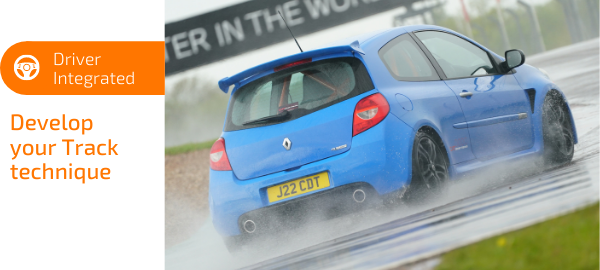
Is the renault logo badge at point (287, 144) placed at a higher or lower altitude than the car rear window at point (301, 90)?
lower

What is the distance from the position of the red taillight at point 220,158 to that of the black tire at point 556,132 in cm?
308

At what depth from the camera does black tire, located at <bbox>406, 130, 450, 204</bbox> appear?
187 inches

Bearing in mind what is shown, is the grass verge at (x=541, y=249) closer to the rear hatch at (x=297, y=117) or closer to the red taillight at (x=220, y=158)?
the rear hatch at (x=297, y=117)

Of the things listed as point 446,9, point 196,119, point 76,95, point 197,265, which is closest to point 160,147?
point 76,95

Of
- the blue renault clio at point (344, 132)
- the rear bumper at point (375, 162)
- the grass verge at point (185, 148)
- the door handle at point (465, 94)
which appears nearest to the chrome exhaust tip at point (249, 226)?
the blue renault clio at point (344, 132)

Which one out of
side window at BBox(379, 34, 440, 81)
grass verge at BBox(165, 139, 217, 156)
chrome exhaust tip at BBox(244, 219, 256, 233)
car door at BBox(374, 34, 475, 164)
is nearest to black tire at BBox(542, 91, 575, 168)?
car door at BBox(374, 34, 475, 164)

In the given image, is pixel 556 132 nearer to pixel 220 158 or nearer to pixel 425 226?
pixel 425 226

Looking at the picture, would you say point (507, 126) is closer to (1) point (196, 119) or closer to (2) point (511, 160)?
(2) point (511, 160)

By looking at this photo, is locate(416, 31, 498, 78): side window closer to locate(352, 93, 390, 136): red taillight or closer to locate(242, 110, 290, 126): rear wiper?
locate(352, 93, 390, 136): red taillight

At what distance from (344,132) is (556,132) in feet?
9.26

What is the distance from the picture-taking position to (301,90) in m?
5.00

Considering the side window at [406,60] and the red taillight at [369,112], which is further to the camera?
the side window at [406,60]

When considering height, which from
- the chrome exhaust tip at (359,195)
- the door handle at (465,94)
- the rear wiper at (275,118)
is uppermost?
the door handle at (465,94)

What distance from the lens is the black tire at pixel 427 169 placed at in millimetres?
4738
